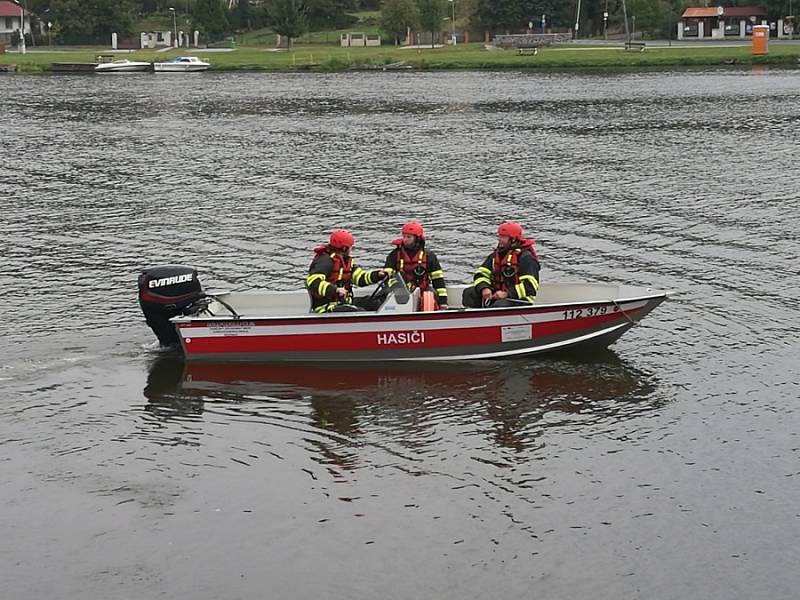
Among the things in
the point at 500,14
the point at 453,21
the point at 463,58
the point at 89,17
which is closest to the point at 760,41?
the point at 463,58

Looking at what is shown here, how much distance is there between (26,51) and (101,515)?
108341 mm

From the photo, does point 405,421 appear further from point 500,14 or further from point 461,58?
point 500,14

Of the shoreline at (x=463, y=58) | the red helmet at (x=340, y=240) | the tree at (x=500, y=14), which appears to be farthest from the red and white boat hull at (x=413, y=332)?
the tree at (x=500, y=14)

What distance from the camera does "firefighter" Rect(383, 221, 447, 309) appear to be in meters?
18.3

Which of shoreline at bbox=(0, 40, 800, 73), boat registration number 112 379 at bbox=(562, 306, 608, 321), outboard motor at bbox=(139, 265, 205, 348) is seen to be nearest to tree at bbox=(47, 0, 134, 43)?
shoreline at bbox=(0, 40, 800, 73)

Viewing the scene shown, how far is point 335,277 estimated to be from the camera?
18.1 meters

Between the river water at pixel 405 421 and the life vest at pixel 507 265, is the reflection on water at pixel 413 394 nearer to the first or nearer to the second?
the river water at pixel 405 421

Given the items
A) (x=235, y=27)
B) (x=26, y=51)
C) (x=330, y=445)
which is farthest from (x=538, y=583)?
(x=235, y=27)

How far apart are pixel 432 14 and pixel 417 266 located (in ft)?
305

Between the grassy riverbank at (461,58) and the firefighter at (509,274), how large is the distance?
6894cm

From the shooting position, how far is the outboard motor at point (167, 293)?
1800 centimetres

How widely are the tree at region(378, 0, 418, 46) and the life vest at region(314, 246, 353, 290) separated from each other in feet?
312

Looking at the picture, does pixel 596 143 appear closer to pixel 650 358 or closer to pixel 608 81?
pixel 650 358

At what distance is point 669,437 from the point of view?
15.5 meters
